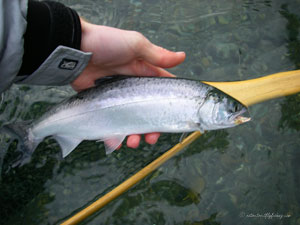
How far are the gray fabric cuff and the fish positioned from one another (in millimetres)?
249

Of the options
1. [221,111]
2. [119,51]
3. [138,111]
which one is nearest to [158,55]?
[119,51]

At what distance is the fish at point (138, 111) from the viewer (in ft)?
7.37

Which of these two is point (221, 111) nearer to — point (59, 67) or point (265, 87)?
point (265, 87)

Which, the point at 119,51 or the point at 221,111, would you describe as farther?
the point at 119,51

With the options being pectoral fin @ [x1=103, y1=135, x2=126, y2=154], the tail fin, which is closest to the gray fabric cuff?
the tail fin

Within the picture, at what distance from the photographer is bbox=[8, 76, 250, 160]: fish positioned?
2246 millimetres

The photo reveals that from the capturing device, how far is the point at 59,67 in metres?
2.38

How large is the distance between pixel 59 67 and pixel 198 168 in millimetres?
1811

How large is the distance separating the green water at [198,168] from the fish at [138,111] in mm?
629

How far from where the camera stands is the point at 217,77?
3562 mm

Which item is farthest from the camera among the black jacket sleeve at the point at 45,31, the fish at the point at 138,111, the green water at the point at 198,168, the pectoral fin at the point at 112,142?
the green water at the point at 198,168

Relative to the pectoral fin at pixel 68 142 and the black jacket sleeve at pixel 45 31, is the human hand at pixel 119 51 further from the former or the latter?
the pectoral fin at pixel 68 142

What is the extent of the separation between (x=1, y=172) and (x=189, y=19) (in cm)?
322

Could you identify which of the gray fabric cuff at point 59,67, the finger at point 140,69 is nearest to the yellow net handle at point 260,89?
the finger at point 140,69
